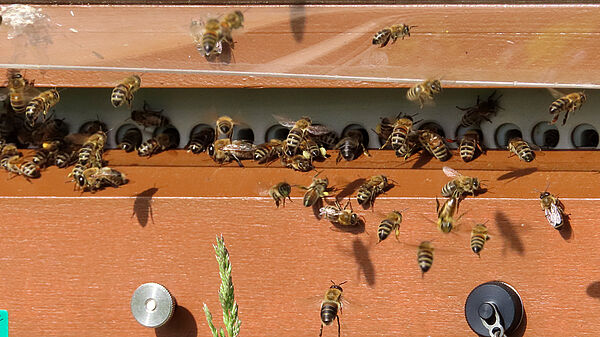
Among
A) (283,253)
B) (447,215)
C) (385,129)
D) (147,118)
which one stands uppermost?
(147,118)

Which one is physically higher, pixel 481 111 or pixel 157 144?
pixel 481 111

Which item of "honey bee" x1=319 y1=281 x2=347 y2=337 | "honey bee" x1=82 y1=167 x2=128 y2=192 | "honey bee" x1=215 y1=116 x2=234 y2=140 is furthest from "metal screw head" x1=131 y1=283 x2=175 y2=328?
"honey bee" x1=215 y1=116 x2=234 y2=140

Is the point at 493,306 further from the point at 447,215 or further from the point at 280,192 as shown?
the point at 280,192

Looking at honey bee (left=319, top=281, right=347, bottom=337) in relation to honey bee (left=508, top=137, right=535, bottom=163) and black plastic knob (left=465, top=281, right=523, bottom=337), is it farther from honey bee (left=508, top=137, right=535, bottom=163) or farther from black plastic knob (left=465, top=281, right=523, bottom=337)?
honey bee (left=508, top=137, right=535, bottom=163)

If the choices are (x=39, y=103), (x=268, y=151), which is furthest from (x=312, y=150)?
(x=39, y=103)

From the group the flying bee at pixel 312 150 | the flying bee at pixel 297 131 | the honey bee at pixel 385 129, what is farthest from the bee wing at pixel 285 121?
the honey bee at pixel 385 129

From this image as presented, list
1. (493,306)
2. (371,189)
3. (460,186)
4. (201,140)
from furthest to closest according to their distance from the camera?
(201,140) → (371,189) → (460,186) → (493,306)

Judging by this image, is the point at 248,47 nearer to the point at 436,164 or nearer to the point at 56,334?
the point at 436,164
